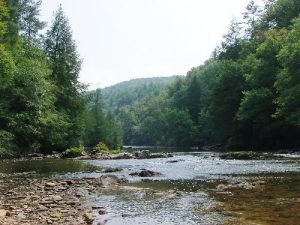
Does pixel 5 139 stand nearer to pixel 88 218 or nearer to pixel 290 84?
pixel 88 218

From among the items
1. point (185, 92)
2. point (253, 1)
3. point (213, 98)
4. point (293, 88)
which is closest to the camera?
point (293, 88)

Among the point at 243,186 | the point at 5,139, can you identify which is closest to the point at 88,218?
the point at 243,186

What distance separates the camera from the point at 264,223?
10969mm

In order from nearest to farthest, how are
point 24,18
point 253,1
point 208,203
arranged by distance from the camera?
1. point 208,203
2. point 24,18
3. point 253,1

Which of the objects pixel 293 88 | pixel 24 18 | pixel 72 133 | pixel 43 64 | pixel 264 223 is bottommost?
pixel 264 223

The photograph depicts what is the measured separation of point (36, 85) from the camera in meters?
41.6

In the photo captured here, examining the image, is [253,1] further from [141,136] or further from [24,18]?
[141,136]

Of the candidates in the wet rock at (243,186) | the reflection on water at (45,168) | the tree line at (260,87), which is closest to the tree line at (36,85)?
the reflection on water at (45,168)

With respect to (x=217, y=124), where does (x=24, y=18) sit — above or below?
above

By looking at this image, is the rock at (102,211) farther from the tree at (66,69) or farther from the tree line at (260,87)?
the tree at (66,69)

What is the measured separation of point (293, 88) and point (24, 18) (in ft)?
115

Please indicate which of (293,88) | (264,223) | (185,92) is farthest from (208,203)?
(185,92)

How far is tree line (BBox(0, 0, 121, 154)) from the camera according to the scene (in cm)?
3859

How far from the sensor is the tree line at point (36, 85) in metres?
38.6
